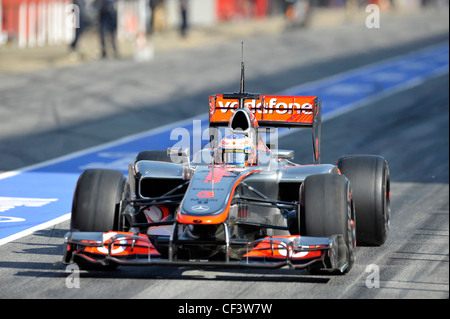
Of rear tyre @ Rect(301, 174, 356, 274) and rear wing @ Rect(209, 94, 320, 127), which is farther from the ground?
rear wing @ Rect(209, 94, 320, 127)

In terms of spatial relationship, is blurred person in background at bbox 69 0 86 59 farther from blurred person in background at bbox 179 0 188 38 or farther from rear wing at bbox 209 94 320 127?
rear wing at bbox 209 94 320 127

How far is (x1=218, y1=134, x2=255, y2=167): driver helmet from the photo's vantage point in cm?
1015

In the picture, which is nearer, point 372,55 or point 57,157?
point 57,157

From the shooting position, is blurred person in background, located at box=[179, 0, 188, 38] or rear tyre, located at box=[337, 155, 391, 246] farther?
blurred person in background, located at box=[179, 0, 188, 38]

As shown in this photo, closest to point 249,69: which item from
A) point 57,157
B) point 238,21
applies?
point 57,157

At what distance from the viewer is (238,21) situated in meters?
45.9

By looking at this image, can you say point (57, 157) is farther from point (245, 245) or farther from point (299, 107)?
point (245, 245)

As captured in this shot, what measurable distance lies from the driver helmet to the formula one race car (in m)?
0.01

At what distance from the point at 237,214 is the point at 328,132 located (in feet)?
36.9

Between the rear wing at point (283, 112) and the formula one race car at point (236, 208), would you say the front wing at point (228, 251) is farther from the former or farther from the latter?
the rear wing at point (283, 112)

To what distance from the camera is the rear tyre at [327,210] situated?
9062 millimetres

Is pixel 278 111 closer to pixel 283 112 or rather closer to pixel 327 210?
pixel 283 112

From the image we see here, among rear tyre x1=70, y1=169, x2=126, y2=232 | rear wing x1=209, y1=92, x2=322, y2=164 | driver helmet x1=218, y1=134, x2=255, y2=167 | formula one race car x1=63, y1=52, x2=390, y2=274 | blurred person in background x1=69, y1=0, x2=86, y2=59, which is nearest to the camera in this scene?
formula one race car x1=63, y1=52, x2=390, y2=274

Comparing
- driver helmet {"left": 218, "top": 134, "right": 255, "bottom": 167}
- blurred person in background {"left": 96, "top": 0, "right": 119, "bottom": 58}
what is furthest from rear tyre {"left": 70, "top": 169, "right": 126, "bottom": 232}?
blurred person in background {"left": 96, "top": 0, "right": 119, "bottom": 58}
